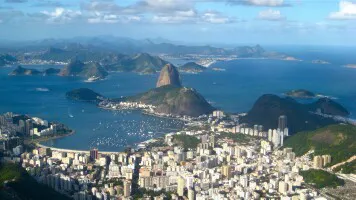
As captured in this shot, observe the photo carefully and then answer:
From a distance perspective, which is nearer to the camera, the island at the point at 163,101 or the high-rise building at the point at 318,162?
the high-rise building at the point at 318,162

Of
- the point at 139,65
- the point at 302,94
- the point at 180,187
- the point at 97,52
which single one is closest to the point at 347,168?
the point at 180,187

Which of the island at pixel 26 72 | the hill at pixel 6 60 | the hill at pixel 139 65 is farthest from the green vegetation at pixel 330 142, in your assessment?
the hill at pixel 6 60

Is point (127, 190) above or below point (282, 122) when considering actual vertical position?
below

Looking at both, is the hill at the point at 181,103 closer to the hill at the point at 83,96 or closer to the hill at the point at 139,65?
the hill at the point at 83,96

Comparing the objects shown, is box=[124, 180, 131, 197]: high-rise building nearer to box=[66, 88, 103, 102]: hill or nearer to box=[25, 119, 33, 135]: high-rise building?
box=[25, 119, 33, 135]: high-rise building

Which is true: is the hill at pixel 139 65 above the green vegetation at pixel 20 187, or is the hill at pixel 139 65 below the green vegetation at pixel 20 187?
above

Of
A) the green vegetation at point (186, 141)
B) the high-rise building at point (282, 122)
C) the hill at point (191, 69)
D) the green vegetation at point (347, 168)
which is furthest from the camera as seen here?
the hill at point (191, 69)

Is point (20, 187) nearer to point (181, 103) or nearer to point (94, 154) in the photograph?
point (94, 154)
